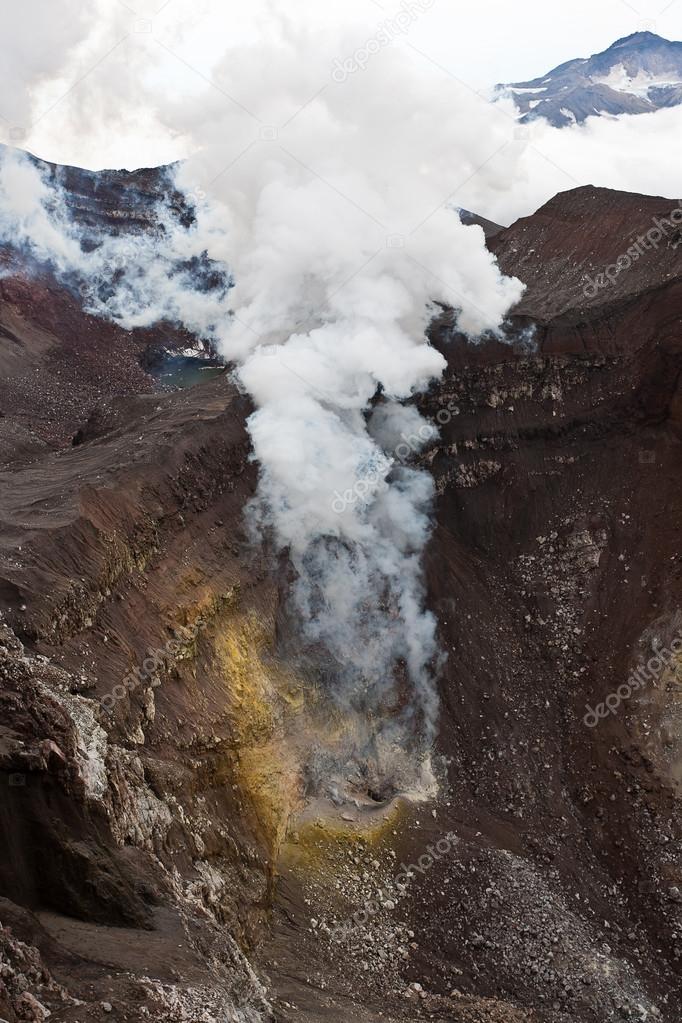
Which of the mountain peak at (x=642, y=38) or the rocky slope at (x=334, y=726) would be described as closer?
the rocky slope at (x=334, y=726)

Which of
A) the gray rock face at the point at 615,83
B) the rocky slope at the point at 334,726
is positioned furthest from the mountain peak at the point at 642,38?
the rocky slope at the point at 334,726

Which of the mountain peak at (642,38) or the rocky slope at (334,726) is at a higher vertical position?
the mountain peak at (642,38)

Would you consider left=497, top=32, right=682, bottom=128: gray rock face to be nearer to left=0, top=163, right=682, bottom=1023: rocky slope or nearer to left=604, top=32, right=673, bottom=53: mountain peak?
left=604, top=32, right=673, bottom=53: mountain peak

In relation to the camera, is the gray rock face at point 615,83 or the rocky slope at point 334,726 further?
the gray rock face at point 615,83

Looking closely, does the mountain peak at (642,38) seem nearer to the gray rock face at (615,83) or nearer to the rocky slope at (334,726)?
the gray rock face at (615,83)

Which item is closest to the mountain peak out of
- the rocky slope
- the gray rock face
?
the gray rock face
